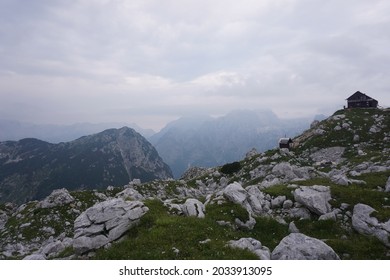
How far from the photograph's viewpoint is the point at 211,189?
6366 centimetres

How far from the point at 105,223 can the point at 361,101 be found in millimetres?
92583

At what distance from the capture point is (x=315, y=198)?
2323 cm

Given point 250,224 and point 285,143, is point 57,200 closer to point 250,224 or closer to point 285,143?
point 250,224

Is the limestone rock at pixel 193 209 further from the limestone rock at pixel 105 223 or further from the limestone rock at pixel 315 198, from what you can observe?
the limestone rock at pixel 315 198

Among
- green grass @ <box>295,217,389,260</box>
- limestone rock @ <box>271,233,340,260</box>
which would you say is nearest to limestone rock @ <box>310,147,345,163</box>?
green grass @ <box>295,217,389,260</box>

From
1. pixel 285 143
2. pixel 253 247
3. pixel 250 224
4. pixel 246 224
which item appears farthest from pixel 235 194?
pixel 285 143

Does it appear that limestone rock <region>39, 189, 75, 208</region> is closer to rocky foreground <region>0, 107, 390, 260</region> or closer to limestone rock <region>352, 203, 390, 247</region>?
rocky foreground <region>0, 107, 390, 260</region>

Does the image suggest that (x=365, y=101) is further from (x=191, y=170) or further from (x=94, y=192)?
(x=94, y=192)

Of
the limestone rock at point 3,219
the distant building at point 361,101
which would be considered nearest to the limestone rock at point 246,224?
the limestone rock at point 3,219

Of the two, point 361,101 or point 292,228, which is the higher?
point 361,101

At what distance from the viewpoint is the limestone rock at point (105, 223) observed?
17.2 m

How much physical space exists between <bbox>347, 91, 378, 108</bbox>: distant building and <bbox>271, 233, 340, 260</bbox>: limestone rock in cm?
8762

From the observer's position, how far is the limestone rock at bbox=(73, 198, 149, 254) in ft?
56.6
